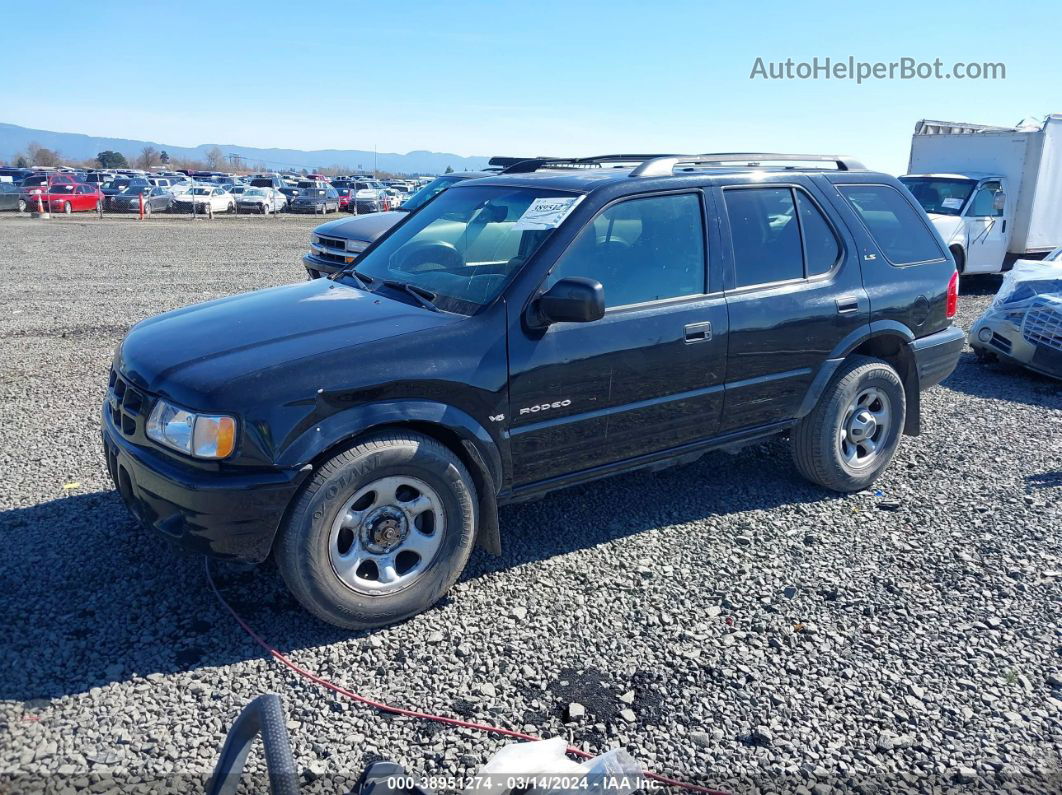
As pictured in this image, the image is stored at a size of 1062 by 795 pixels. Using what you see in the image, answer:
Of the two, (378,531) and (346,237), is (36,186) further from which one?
(378,531)

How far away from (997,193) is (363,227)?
985 cm

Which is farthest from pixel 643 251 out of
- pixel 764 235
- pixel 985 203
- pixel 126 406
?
pixel 985 203

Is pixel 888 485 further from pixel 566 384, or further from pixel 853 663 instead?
pixel 566 384

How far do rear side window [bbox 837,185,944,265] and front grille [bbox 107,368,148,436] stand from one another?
3.98 m

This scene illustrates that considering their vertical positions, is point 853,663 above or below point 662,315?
below

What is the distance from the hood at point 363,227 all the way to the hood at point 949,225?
8022 mm

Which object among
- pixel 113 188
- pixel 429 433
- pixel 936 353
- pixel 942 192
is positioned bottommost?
pixel 429 433

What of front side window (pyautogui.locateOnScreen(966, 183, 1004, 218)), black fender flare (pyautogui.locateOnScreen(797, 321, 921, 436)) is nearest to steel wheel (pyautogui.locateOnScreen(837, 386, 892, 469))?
black fender flare (pyautogui.locateOnScreen(797, 321, 921, 436))

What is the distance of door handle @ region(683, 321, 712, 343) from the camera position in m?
4.20

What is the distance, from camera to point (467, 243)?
432cm

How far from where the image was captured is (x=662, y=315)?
413 cm

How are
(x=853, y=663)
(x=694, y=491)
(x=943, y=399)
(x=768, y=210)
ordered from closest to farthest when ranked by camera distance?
1. (x=853, y=663)
2. (x=768, y=210)
3. (x=694, y=491)
4. (x=943, y=399)

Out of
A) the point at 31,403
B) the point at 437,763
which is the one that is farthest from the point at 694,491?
the point at 31,403

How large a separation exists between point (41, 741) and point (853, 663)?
9.87 ft
